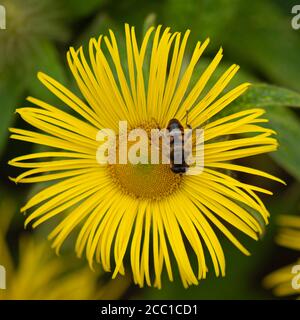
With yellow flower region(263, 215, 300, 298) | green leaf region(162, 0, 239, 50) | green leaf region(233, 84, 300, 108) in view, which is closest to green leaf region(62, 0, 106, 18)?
green leaf region(162, 0, 239, 50)

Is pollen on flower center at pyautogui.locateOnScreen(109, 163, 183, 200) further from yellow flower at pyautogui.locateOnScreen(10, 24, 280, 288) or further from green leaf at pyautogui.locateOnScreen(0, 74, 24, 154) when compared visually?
green leaf at pyautogui.locateOnScreen(0, 74, 24, 154)

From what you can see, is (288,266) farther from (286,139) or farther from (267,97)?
(267,97)

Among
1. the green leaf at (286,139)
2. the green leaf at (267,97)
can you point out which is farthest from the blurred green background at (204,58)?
the green leaf at (267,97)

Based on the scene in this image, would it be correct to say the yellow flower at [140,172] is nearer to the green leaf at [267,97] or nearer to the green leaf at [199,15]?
the green leaf at [267,97]

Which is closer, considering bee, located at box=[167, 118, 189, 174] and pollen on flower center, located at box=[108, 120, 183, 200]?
bee, located at box=[167, 118, 189, 174]
